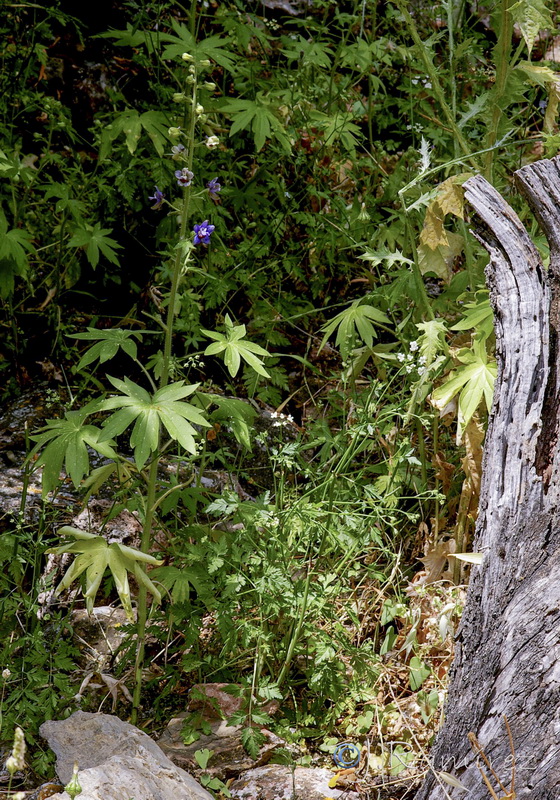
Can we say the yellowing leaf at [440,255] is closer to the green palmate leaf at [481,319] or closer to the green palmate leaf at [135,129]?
the green palmate leaf at [481,319]

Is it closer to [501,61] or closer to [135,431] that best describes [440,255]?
[501,61]

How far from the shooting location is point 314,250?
14.3ft

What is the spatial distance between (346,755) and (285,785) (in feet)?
0.74

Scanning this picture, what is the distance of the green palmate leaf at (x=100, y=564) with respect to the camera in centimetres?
222

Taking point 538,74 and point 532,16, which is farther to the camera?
point 538,74

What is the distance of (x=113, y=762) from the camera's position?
6.61ft

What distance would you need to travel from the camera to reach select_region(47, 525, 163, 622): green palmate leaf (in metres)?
2.22

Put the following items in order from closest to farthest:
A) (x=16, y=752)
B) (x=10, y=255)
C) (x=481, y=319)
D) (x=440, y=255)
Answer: (x=16, y=752), (x=481, y=319), (x=440, y=255), (x=10, y=255)

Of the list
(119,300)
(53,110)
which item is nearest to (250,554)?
(119,300)

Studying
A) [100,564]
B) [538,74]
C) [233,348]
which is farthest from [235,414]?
[538,74]

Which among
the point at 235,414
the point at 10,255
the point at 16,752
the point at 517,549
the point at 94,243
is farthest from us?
the point at 94,243

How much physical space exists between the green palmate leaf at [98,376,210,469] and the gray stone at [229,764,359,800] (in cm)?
106

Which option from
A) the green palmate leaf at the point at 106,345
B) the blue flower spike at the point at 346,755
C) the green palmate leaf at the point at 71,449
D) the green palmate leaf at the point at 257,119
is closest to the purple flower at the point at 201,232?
the green palmate leaf at the point at 106,345

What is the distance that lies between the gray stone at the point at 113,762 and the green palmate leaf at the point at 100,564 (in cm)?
35
